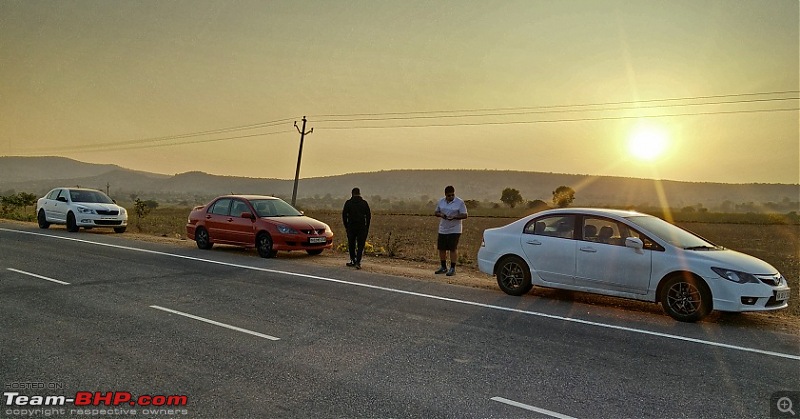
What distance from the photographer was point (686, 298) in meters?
8.20

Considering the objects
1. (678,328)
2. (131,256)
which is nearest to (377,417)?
(678,328)

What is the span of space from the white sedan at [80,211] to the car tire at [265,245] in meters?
10.9

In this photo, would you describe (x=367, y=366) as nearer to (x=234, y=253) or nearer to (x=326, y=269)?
(x=326, y=269)

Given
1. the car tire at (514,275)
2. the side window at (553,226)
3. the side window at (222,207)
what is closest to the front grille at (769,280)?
the side window at (553,226)

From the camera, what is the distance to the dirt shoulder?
8.41 m

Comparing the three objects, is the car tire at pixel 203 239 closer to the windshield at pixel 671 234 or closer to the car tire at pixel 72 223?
the car tire at pixel 72 223

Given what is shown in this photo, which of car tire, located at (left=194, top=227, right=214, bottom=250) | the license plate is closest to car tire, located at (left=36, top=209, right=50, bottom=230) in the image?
car tire, located at (left=194, top=227, right=214, bottom=250)

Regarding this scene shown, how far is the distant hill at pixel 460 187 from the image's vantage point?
440 feet

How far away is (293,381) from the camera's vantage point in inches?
203

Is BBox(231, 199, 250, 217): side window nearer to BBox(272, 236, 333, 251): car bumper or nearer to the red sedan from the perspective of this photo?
the red sedan

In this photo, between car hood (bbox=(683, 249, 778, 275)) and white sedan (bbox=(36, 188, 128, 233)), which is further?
white sedan (bbox=(36, 188, 128, 233))

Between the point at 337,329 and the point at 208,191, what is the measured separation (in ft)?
550

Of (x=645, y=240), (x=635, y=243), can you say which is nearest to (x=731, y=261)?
(x=645, y=240)

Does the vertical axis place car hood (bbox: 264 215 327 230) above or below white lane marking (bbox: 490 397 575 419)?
above
